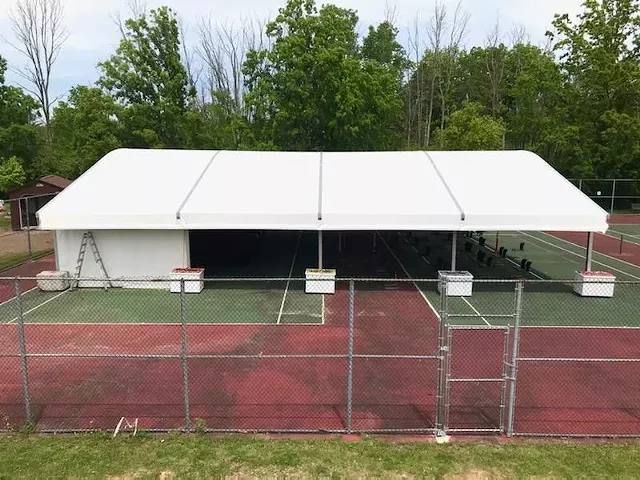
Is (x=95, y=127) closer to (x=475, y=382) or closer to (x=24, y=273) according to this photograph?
(x=24, y=273)

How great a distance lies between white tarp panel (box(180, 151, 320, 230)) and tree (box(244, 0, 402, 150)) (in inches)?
760

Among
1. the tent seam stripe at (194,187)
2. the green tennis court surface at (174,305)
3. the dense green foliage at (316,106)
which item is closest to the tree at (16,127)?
the dense green foliage at (316,106)

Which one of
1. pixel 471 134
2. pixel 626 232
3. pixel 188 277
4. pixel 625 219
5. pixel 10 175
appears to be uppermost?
pixel 471 134

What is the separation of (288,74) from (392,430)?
37188 mm

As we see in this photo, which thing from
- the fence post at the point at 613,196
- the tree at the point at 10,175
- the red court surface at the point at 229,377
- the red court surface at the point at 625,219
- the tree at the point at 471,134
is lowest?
the red court surface at the point at 229,377

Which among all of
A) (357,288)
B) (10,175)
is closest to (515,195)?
(357,288)

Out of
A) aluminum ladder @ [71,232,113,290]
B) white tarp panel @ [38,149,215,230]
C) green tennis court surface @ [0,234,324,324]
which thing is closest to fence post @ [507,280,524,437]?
green tennis court surface @ [0,234,324,324]

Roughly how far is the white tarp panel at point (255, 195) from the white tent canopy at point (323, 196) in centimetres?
4

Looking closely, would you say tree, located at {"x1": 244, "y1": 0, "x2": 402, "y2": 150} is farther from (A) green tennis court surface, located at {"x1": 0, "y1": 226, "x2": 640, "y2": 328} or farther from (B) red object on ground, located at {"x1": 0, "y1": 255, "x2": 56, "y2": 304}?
(B) red object on ground, located at {"x1": 0, "y1": 255, "x2": 56, "y2": 304}

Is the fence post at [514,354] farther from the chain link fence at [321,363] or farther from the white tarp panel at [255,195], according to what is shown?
the white tarp panel at [255,195]

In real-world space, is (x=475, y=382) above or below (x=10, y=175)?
below

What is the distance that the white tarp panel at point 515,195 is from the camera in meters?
19.1

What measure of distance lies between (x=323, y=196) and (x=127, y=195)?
7.76 metres

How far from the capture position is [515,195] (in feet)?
67.3
